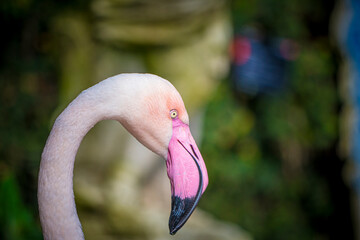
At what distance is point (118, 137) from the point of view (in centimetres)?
199

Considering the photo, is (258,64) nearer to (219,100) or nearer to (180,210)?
(219,100)

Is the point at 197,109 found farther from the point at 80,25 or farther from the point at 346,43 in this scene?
the point at 346,43

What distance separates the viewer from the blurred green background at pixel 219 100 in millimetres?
1837

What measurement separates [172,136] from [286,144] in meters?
2.48

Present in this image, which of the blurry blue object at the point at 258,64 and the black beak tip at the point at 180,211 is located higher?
the black beak tip at the point at 180,211

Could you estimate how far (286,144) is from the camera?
3291mm

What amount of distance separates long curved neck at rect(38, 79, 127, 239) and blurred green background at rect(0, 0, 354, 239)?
627mm

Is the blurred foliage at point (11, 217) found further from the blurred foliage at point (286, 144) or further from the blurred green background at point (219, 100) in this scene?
the blurred foliage at point (286, 144)

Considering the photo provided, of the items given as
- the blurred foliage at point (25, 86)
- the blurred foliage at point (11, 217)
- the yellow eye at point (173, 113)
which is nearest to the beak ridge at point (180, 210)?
the yellow eye at point (173, 113)

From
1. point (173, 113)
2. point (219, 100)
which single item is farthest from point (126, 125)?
point (219, 100)

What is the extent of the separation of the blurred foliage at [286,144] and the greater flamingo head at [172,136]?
2.06 m

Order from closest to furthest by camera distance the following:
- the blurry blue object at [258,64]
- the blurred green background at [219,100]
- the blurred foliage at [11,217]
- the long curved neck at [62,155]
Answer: the long curved neck at [62,155] → the blurred foliage at [11,217] → the blurred green background at [219,100] → the blurry blue object at [258,64]

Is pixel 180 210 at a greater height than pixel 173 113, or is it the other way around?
pixel 173 113

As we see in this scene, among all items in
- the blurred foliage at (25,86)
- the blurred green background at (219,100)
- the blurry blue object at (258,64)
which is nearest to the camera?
→ the blurred green background at (219,100)
